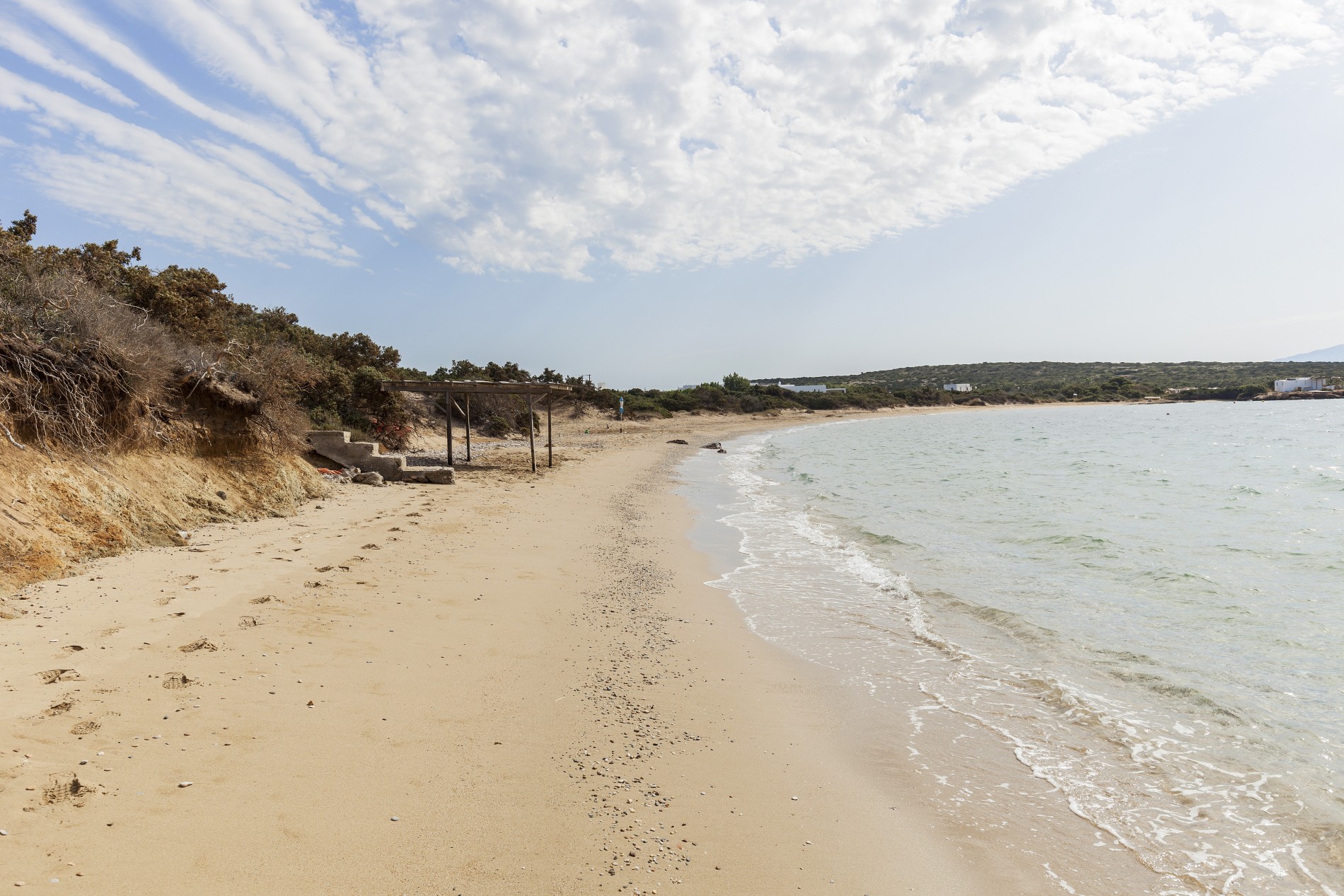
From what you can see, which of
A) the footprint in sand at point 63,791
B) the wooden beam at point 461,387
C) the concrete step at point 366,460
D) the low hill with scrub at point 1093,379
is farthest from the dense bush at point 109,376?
the low hill with scrub at point 1093,379

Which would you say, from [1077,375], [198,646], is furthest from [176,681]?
[1077,375]

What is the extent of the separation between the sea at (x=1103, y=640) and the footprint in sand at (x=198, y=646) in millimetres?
4653

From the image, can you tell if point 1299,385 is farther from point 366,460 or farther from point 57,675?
point 57,675

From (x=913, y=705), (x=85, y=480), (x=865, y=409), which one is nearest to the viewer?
(x=913, y=705)

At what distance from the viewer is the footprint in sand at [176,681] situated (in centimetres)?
423

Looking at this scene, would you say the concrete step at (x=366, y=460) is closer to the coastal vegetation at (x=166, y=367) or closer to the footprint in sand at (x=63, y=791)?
the coastal vegetation at (x=166, y=367)

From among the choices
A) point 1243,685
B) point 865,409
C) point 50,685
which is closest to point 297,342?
point 50,685

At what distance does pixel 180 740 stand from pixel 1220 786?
6.02m

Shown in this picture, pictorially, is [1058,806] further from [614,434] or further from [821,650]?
[614,434]

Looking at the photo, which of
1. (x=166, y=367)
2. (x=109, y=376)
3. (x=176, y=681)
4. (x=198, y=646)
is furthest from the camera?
(x=166, y=367)

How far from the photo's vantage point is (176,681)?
429cm

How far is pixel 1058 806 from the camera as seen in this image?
3883 millimetres

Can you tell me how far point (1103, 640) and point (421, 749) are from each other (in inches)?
244

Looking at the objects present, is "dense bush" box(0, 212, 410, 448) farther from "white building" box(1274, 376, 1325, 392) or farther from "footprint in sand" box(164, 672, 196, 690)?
"white building" box(1274, 376, 1325, 392)
